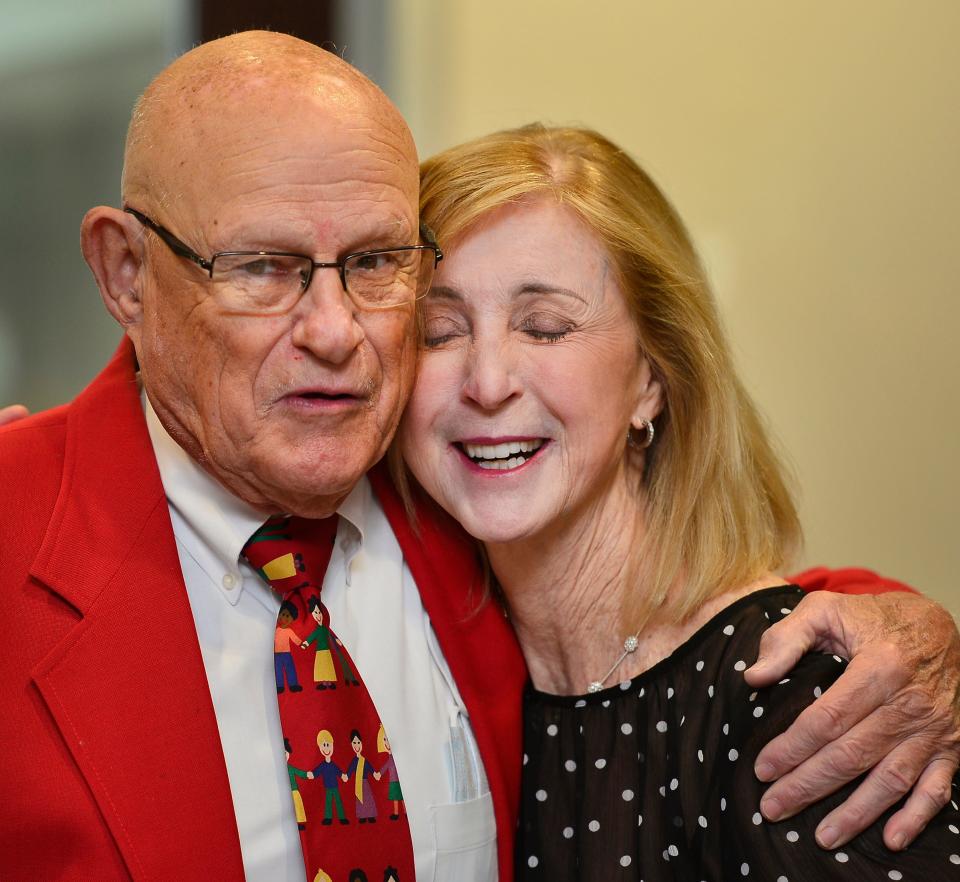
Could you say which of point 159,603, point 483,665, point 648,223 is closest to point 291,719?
point 159,603

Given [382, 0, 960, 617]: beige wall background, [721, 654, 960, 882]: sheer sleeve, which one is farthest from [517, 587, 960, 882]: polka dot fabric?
[382, 0, 960, 617]: beige wall background

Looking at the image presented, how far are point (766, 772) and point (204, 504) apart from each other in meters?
0.84

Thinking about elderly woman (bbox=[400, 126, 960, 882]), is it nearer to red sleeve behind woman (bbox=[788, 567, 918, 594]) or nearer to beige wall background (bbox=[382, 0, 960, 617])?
red sleeve behind woman (bbox=[788, 567, 918, 594])

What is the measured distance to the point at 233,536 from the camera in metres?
1.65

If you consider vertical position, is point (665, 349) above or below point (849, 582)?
above

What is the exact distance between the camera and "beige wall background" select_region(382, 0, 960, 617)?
2967 millimetres

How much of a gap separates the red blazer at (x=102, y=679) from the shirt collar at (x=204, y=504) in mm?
24

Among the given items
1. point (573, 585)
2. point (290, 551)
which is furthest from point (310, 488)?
point (573, 585)

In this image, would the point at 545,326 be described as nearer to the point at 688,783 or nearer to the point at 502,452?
the point at 502,452

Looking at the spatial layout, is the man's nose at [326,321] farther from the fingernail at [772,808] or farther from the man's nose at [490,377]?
the fingernail at [772,808]

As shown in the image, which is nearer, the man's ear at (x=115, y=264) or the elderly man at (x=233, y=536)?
the elderly man at (x=233, y=536)

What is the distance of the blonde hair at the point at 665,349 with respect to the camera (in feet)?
5.84

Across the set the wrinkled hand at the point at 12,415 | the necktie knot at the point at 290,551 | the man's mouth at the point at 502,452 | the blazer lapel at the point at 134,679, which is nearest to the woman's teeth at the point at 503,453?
the man's mouth at the point at 502,452

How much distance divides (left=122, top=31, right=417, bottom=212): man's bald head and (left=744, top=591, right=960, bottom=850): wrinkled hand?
0.91 m
